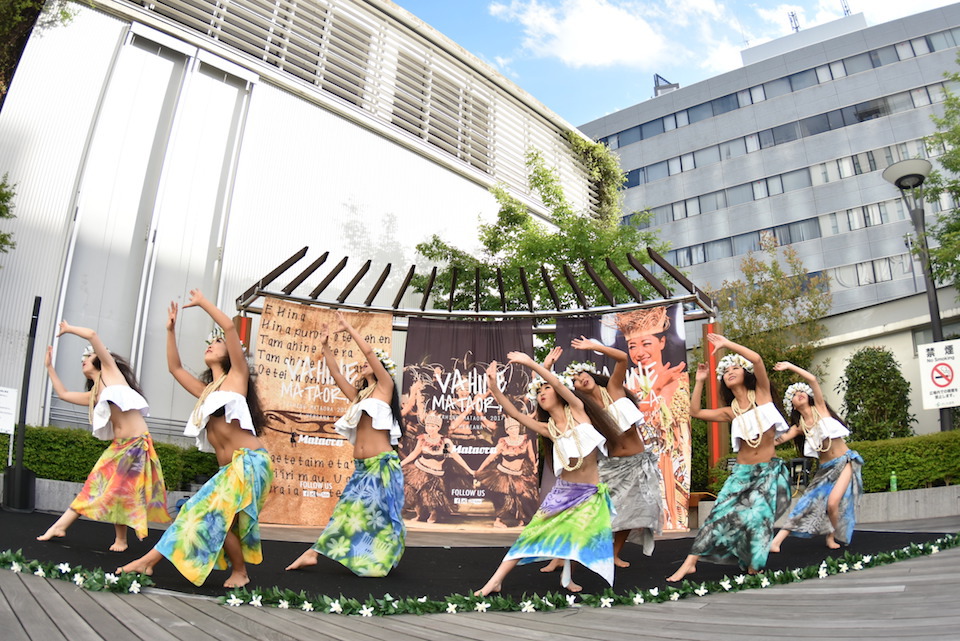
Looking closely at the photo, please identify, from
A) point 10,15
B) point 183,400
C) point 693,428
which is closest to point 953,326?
point 693,428

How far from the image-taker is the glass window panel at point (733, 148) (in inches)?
1225

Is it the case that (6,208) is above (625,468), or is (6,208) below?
above

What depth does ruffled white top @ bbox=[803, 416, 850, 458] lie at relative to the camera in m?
6.96

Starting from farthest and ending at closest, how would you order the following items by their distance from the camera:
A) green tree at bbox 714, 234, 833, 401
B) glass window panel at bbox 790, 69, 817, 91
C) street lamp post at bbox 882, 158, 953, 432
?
glass window panel at bbox 790, 69, 817, 91, green tree at bbox 714, 234, 833, 401, street lamp post at bbox 882, 158, 953, 432

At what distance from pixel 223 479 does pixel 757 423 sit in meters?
3.93

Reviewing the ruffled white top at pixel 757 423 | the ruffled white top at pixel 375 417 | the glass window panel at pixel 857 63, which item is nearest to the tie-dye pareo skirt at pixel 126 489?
the ruffled white top at pixel 375 417

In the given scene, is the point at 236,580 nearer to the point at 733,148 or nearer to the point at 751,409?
the point at 751,409

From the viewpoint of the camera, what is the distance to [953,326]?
14.3 meters

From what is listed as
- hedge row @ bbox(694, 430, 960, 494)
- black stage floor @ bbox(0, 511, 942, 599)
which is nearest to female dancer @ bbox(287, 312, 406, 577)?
black stage floor @ bbox(0, 511, 942, 599)

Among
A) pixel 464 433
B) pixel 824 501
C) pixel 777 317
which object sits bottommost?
pixel 824 501

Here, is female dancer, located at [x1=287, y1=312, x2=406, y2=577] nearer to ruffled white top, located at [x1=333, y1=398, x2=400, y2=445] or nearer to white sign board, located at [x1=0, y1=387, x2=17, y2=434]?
ruffled white top, located at [x1=333, y1=398, x2=400, y2=445]

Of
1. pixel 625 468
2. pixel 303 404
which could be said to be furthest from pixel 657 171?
pixel 625 468

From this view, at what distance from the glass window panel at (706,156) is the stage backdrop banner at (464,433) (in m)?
24.4

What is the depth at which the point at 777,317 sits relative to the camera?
58.5ft
